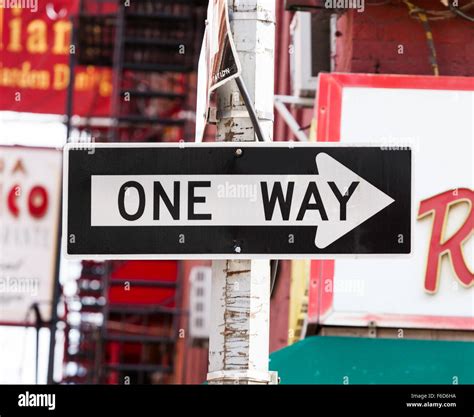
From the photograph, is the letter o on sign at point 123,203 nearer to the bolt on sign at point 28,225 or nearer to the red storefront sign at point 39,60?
the bolt on sign at point 28,225

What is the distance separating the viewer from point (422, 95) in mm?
9266

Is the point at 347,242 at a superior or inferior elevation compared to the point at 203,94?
inferior

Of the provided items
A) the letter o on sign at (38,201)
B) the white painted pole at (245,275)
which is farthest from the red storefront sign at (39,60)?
the white painted pole at (245,275)

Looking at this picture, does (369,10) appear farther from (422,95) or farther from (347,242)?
(347,242)

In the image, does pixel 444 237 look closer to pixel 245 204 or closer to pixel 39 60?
pixel 245 204

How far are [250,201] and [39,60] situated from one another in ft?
61.3

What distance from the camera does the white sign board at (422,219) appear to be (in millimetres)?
8883

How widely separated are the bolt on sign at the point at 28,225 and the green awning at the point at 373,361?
10248 millimetres

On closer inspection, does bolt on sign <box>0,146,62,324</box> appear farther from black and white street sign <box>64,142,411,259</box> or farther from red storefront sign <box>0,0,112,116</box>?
black and white street sign <box>64,142,411,259</box>

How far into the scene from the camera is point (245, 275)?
4480mm

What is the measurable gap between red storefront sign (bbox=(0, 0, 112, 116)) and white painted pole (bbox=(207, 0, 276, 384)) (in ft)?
58.5

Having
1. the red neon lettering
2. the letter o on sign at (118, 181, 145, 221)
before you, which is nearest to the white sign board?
the red neon lettering
